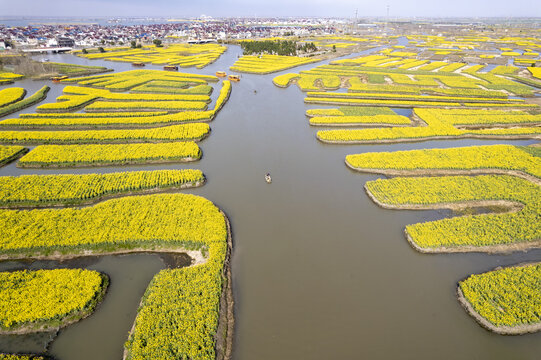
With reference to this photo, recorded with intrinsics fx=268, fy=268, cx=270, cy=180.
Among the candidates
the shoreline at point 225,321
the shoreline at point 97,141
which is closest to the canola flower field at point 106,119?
the shoreline at point 97,141

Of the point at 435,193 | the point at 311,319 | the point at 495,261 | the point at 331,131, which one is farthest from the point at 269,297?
the point at 331,131

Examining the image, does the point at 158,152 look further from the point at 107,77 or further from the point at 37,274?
the point at 107,77

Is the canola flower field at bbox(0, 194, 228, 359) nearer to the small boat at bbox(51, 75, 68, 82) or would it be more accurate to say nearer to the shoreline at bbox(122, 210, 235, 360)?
the shoreline at bbox(122, 210, 235, 360)

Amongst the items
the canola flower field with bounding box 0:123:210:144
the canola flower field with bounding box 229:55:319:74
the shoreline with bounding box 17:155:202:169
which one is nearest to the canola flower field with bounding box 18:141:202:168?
the shoreline with bounding box 17:155:202:169

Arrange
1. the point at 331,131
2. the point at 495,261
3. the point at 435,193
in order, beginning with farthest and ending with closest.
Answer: the point at 331,131
the point at 435,193
the point at 495,261

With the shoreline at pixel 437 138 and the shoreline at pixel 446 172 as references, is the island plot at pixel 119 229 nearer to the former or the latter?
the shoreline at pixel 446 172

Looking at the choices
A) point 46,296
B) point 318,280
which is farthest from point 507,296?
point 46,296
